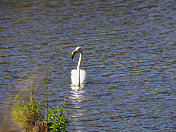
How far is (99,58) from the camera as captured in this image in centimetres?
2061

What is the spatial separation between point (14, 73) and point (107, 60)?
13.3 feet

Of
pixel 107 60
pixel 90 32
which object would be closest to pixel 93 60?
pixel 107 60

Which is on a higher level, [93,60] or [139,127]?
[93,60]

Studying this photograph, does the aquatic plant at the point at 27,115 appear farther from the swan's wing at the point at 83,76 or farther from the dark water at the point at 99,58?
the swan's wing at the point at 83,76

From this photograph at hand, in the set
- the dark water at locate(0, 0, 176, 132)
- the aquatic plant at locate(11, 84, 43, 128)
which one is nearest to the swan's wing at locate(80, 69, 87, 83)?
the dark water at locate(0, 0, 176, 132)

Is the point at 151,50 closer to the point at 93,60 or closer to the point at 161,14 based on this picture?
the point at 93,60

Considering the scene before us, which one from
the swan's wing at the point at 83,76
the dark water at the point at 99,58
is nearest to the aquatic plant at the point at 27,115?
the dark water at the point at 99,58

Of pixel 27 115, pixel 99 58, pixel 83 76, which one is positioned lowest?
pixel 27 115

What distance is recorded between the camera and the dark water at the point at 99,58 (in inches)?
545

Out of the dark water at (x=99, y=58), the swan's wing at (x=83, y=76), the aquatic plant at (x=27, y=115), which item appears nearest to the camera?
the aquatic plant at (x=27, y=115)

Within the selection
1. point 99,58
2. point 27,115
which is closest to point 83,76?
point 99,58

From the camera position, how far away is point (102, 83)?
1753cm

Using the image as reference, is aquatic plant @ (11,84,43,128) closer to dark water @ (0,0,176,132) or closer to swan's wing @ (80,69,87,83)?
dark water @ (0,0,176,132)

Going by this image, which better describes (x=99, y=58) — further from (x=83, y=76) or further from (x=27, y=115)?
(x=27, y=115)
